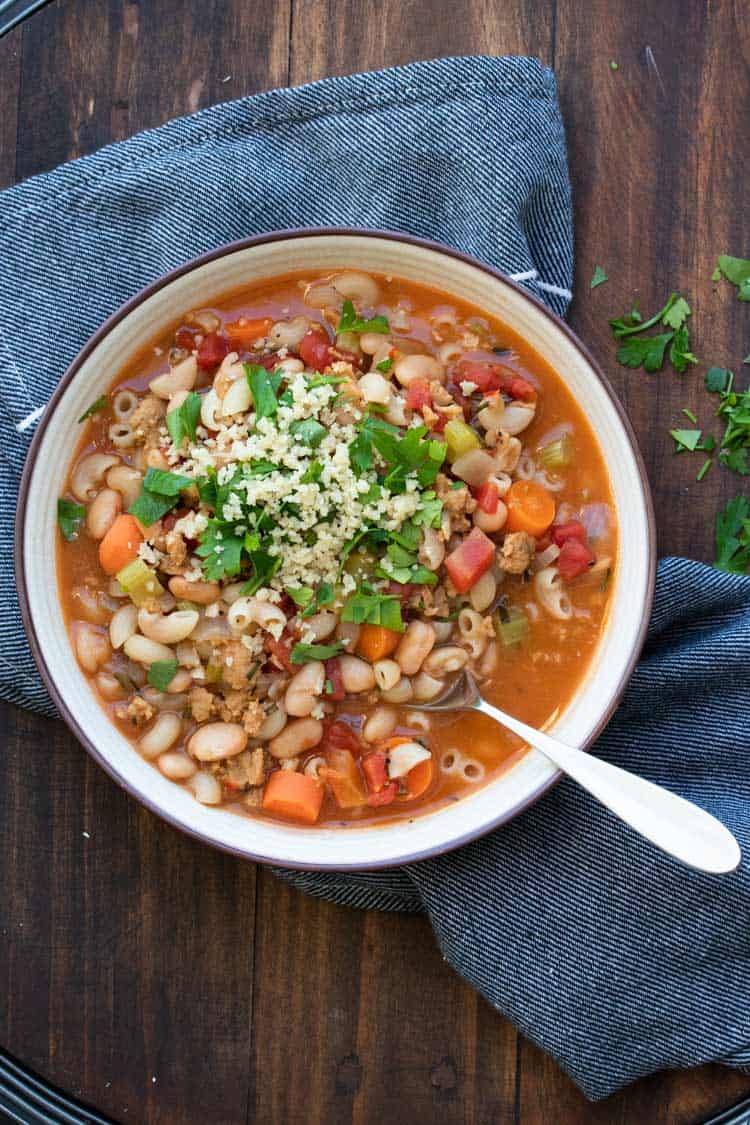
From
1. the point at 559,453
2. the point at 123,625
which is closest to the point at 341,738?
the point at 123,625

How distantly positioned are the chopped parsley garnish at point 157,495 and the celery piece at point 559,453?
40.5 inches

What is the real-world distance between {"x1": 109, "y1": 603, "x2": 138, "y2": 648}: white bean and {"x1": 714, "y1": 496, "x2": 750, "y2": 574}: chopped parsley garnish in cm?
180

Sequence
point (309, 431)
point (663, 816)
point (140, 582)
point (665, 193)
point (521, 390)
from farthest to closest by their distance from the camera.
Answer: point (665, 193) < point (521, 390) < point (140, 582) < point (309, 431) < point (663, 816)

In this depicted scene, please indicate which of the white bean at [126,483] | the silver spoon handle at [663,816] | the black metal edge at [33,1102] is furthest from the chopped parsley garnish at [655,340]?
the black metal edge at [33,1102]

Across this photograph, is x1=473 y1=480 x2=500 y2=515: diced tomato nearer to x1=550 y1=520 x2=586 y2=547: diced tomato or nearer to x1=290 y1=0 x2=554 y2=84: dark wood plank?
x1=550 y1=520 x2=586 y2=547: diced tomato

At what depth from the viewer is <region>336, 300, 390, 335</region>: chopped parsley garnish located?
306cm

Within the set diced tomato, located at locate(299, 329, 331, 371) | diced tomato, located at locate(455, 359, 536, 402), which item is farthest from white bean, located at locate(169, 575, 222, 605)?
diced tomato, located at locate(455, 359, 536, 402)

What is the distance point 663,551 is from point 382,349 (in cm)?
111

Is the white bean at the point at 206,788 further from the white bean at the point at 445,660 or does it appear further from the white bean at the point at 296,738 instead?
the white bean at the point at 445,660

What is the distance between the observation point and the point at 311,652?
2963 millimetres

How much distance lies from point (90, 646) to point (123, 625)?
121 mm

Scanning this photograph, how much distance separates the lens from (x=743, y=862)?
3.16m

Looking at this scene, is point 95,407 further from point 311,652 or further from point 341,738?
point 341,738

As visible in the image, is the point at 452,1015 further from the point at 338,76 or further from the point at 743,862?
the point at 338,76
